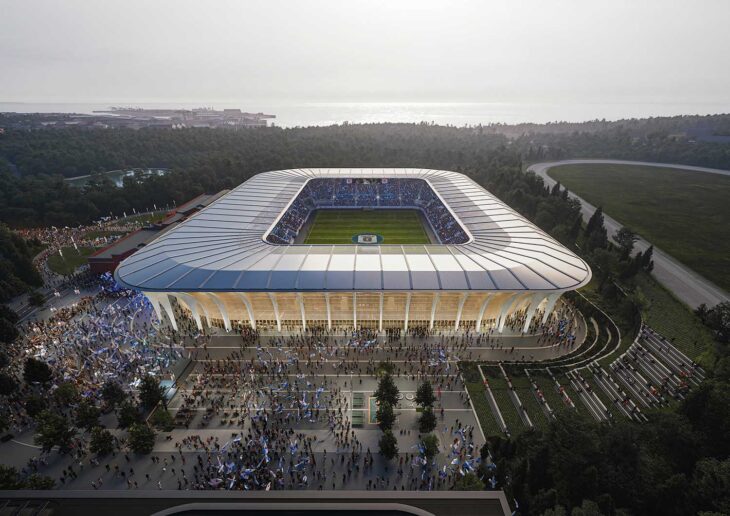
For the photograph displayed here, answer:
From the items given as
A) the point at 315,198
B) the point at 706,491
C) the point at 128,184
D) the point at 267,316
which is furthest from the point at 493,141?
the point at 706,491

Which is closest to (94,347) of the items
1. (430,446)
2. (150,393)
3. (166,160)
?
(150,393)

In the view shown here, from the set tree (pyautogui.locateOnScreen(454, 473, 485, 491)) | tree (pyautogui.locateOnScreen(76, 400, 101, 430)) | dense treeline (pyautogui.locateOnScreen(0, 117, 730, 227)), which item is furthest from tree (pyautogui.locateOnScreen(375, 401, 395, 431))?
dense treeline (pyautogui.locateOnScreen(0, 117, 730, 227))

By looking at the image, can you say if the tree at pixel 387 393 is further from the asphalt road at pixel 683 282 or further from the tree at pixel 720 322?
the asphalt road at pixel 683 282

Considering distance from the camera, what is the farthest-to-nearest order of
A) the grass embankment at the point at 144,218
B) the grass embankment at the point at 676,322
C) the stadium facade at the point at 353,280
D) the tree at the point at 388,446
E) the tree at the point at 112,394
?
the grass embankment at the point at 144,218, the stadium facade at the point at 353,280, the grass embankment at the point at 676,322, the tree at the point at 112,394, the tree at the point at 388,446

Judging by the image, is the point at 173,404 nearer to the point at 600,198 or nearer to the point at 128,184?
the point at 128,184

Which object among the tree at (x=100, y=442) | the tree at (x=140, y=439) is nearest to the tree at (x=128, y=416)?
the tree at (x=100, y=442)

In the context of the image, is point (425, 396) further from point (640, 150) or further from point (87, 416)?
point (640, 150)

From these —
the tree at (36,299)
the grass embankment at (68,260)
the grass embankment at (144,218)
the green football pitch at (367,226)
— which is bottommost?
the grass embankment at (144,218)
